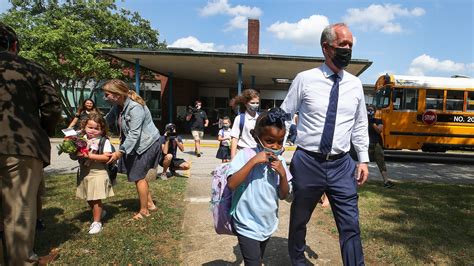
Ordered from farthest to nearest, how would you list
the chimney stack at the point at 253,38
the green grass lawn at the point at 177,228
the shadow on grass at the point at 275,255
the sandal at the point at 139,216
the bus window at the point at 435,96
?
the chimney stack at the point at 253,38 < the bus window at the point at 435,96 < the sandal at the point at 139,216 < the green grass lawn at the point at 177,228 < the shadow on grass at the point at 275,255

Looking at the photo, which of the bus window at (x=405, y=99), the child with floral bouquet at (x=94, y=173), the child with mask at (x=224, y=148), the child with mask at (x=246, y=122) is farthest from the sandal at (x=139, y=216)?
the bus window at (x=405, y=99)

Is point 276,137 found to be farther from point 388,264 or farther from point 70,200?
point 70,200

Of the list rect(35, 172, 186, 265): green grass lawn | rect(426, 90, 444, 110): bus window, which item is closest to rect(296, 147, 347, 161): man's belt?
rect(35, 172, 186, 265): green grass lawn

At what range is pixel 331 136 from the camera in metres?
2.91

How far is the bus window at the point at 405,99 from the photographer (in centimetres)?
1280

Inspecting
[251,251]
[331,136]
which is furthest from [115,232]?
[331,136]

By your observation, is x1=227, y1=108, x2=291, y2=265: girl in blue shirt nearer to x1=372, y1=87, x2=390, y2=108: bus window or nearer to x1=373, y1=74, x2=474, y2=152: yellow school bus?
x1=373, y1=74, x2=474, y2=152: yellow school bus

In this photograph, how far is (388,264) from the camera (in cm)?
372

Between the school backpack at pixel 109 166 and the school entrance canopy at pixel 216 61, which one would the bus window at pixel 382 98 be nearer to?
the school entrance canopy at pixel 216 61

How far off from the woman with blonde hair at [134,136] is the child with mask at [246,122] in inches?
41.1

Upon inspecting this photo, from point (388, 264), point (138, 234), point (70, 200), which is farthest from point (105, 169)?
point (388, 264)

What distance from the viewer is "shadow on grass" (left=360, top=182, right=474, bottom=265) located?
4039 mm

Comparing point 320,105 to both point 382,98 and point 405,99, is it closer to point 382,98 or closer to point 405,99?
point 405,99

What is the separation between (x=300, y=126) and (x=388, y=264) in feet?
5.95
